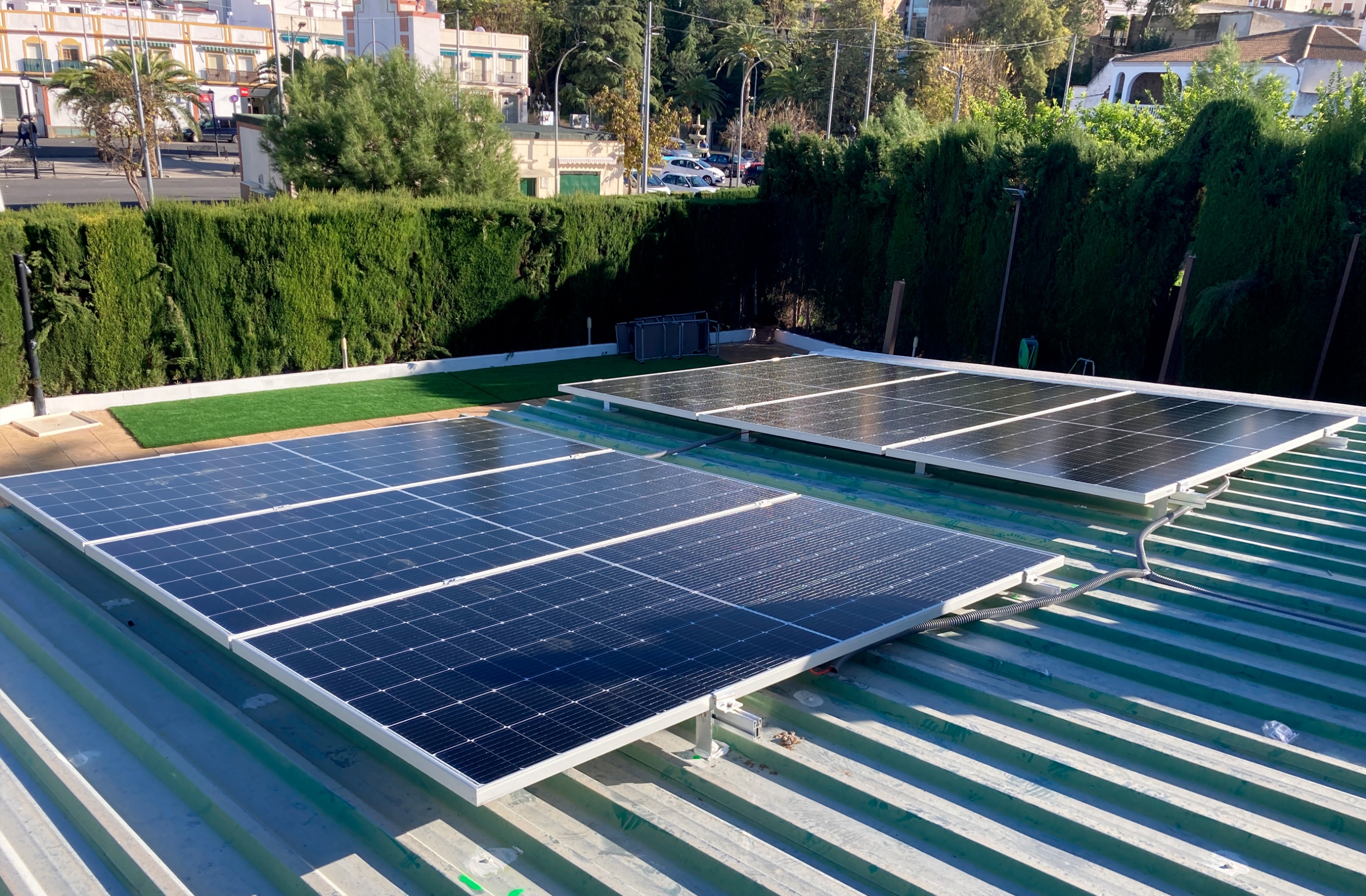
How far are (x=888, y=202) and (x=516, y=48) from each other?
6018 centimetres

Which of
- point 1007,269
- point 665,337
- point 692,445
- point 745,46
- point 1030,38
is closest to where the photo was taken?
point 692,445

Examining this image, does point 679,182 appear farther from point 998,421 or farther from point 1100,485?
point 1100,485

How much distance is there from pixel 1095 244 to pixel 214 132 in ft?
290

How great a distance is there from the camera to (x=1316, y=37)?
65938 mm

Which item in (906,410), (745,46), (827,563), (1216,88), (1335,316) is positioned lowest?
(827,563)

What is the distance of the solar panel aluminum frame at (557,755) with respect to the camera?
4547 millimetres

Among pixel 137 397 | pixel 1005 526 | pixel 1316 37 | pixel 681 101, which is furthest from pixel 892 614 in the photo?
pixel 681 101

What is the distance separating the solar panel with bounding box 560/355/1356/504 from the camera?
32.3ft

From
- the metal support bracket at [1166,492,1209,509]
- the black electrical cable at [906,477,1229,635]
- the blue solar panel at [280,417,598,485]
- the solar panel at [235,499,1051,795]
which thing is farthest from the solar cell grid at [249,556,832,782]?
the metal support bracket at [1166,492,1209,509]

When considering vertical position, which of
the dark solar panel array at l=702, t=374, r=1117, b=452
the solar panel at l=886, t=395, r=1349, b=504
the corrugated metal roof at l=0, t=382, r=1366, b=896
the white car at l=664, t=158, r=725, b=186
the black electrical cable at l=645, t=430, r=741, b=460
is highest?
the white car at l=664, t=158, r=725, b=186

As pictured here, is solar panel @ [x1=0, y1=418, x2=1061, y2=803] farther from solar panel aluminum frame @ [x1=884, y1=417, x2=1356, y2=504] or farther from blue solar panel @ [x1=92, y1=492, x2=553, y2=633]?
solar panel aluminum frame @ [x1=884, y1=417, x2=1356, y2=504]

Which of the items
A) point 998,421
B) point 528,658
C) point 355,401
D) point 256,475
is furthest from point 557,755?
point 355,401

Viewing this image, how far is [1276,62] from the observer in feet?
190

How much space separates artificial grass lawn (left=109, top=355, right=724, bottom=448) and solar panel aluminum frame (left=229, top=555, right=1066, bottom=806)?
12877 millimetres
